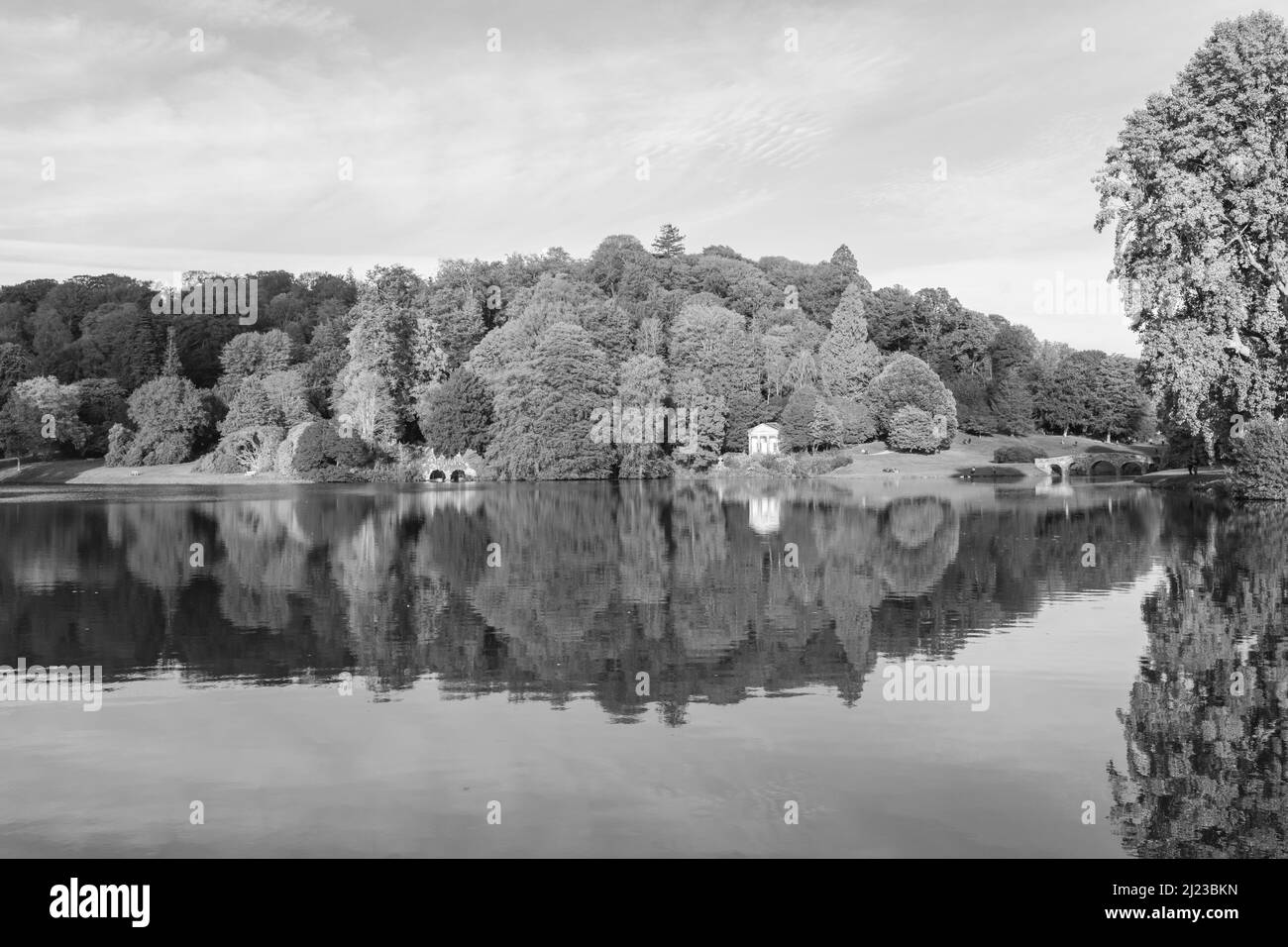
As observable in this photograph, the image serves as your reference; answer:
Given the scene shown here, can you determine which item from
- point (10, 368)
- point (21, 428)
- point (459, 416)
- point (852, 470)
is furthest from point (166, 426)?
point (852, 470)

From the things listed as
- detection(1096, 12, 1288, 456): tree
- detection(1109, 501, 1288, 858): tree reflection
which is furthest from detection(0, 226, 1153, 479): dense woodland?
detection(1109, 501, 1288, 858): tree reflection

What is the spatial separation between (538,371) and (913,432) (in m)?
37.6

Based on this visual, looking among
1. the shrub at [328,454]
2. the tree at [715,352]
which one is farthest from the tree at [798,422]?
the shrub at [328,454]

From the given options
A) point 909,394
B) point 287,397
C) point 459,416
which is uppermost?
point 909,394

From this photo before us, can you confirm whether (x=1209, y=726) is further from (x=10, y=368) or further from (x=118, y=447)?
(x=10, y=368)

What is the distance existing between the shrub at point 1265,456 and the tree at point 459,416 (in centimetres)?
5498

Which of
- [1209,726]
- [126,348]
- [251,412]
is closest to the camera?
[1209,726]

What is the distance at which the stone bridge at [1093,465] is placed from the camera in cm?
9262

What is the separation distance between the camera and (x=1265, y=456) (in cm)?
4791

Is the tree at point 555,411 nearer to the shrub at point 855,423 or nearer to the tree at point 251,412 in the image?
the tree at point 251,412

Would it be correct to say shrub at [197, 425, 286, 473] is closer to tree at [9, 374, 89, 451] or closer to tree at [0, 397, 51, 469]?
tree at [9, 374, 89, 451]
